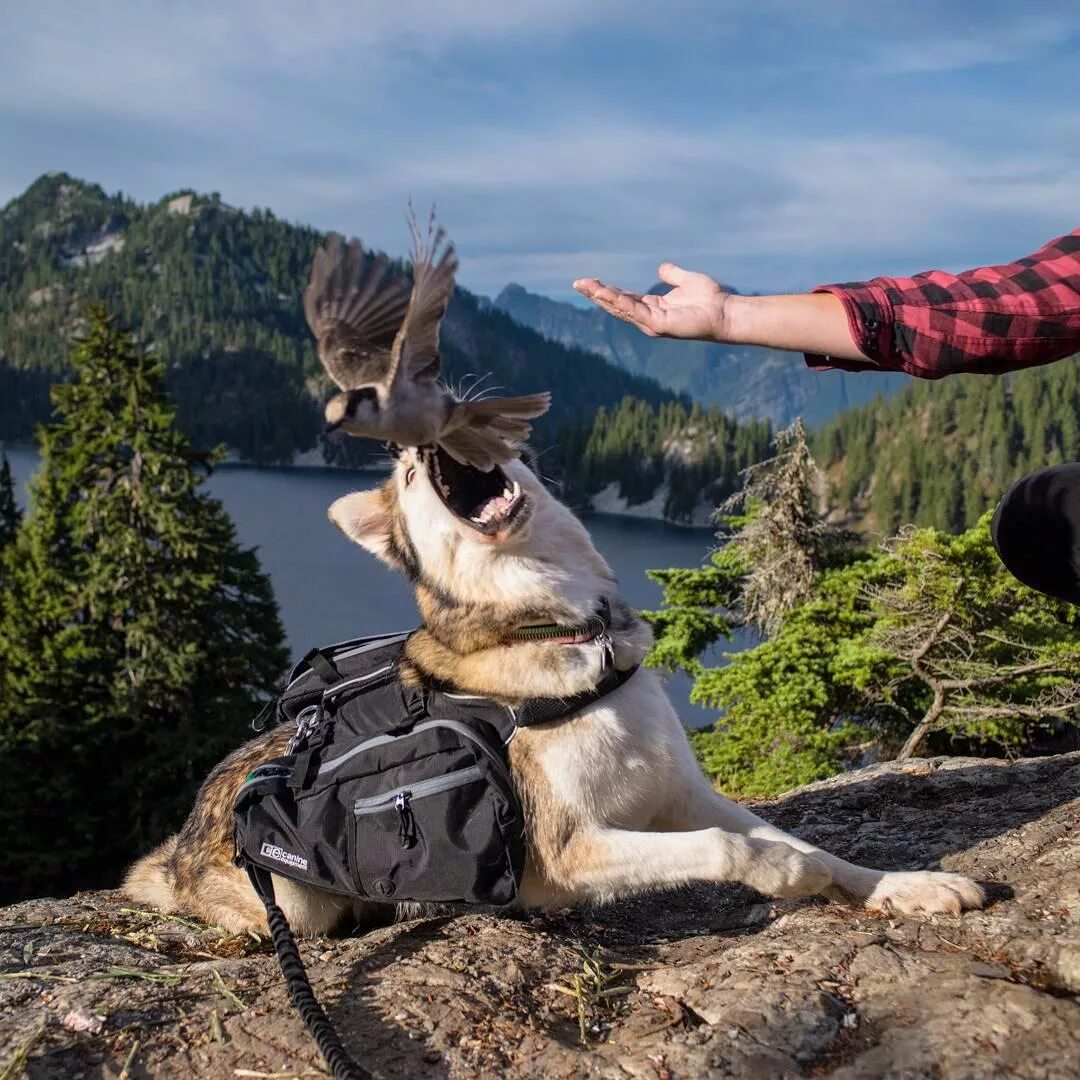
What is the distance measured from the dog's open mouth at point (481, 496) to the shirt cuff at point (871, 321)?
149cm

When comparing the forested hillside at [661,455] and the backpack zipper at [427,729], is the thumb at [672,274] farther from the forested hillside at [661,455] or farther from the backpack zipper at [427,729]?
the forested hillside at [661,455]

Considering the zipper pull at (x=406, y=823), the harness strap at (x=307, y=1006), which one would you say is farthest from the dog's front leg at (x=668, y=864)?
the harness strap at (x=307, y=1006)

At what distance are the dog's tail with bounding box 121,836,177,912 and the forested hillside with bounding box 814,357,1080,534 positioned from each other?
413 ft

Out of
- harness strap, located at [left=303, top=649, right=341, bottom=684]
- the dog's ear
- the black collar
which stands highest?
the dog's ear

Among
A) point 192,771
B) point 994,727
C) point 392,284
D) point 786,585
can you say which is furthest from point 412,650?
point 192,771

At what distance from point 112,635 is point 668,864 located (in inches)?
1100

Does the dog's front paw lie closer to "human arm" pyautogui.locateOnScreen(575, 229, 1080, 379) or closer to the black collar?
the black collar

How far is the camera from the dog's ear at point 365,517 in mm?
4812

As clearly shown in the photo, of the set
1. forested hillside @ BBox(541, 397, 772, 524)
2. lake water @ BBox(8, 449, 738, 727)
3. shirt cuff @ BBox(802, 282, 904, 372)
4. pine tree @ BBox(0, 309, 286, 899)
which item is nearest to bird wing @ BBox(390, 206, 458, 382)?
shirt cuff @ BBox(802, 282, 904, 372)

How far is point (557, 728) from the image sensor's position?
14.6 ft

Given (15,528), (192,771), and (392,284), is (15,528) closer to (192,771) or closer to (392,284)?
(192,771)

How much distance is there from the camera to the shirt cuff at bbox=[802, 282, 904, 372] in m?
3.55

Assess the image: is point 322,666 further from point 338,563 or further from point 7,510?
point 338,563

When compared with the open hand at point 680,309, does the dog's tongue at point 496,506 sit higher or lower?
lower
